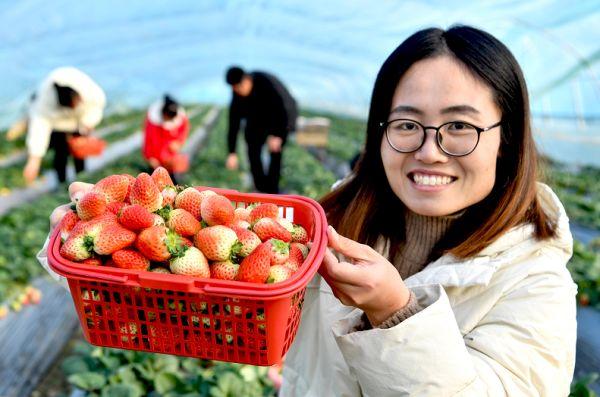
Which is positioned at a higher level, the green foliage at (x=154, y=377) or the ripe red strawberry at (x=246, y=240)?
the ripe red strawberry at (x=246, y=240)

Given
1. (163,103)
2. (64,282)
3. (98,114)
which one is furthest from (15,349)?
(163,103)

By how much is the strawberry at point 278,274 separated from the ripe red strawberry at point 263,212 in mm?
204

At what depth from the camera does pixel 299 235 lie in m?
1.38

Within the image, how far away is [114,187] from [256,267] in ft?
1.52

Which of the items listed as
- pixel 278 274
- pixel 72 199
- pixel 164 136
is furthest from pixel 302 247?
pixel 164 136

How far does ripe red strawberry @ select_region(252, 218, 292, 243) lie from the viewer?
130 cm

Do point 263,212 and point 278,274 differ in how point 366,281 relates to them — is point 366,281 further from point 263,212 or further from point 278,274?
point 263,212

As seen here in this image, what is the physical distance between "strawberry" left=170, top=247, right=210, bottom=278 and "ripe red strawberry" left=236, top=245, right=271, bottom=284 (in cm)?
8

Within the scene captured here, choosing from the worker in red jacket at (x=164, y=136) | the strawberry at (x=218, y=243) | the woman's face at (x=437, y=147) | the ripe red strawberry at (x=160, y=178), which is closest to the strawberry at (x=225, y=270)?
the strawberry at (x=218, y=243)

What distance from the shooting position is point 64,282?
4.87ft

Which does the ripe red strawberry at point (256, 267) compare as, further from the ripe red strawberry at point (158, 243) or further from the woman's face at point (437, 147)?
the woman's face at point (437, 147)

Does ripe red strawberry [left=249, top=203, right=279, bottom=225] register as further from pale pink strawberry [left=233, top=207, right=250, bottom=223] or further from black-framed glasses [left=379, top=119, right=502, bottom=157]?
black-framed glasses [left=379, top=119, right=502, bottom=157]

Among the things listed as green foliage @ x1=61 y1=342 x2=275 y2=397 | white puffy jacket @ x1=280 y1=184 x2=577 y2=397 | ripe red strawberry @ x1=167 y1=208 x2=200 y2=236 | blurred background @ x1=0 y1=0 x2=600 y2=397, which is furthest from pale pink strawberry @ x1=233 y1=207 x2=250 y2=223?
green foliage @ x1=61 y1=342 x2=275 y2=397

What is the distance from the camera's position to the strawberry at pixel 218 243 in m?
1.23
